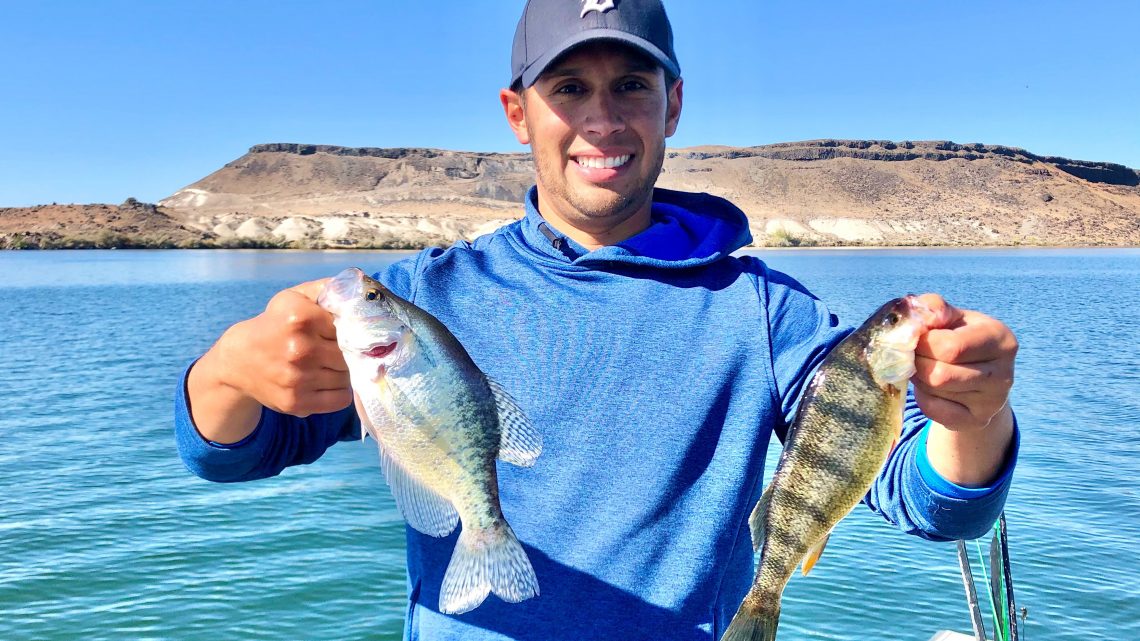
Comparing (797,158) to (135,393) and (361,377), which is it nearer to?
(135,393)

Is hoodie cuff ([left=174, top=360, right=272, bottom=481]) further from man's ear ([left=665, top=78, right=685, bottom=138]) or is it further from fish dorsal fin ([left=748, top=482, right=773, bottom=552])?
man's ear ([left=665, top=78, right=685, bottom=138])

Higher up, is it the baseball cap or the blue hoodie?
the baseball cap

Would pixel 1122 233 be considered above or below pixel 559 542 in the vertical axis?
above

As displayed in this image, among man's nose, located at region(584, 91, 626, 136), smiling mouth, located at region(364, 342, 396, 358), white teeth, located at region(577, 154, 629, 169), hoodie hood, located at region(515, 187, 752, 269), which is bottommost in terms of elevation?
smiling mouth, located at region(364, 342, 396, 358)

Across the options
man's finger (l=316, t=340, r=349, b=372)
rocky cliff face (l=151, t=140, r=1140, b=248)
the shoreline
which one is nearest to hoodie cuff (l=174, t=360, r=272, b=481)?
man's finger (l=316, t=340, r=349, b=372)

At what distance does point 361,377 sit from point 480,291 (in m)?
0.81

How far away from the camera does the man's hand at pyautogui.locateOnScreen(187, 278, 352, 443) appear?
2.06 meters

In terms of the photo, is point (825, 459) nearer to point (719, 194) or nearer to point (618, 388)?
point (618, 388)

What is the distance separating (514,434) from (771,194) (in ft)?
486

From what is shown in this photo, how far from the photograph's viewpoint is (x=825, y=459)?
2.55m

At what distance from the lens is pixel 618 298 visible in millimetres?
2797

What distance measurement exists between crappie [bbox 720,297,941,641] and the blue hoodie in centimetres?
12

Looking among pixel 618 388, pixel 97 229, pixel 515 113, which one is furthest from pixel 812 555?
pixel 97 229

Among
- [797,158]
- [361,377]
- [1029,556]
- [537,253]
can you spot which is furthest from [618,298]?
[797,158]
